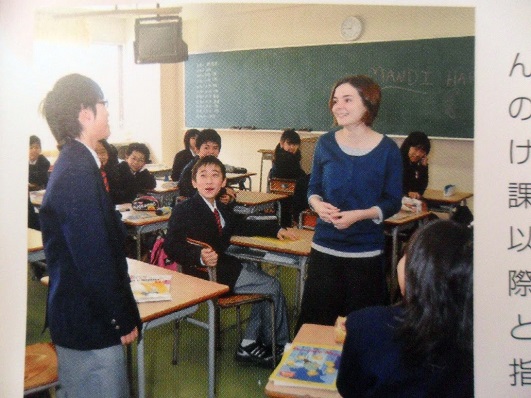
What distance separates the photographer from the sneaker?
2641mm

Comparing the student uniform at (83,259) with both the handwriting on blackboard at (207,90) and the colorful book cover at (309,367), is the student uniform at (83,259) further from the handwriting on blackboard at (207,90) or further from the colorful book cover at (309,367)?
the handwriting on blackboard at (207,90)

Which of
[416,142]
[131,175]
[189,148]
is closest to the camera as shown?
[189,148]

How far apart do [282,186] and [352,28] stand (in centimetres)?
173

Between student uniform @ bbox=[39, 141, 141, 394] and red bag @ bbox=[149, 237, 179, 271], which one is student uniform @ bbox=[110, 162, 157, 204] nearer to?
red bag @ bbox=[149, 237, 179, 271]

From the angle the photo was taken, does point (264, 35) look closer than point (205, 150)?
No

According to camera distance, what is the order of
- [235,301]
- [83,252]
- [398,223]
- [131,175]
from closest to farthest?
[83,252]
[235,301]
[398,223]
[131,175]

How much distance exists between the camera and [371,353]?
1.11 meters

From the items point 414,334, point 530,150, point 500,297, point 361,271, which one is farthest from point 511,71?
point 361,271

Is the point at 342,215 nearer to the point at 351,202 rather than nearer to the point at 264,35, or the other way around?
the point at 351,202

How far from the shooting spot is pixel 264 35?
5266 mm

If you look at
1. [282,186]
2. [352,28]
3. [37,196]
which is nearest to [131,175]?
[282,186]

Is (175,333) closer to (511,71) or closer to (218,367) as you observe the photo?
(218,367)

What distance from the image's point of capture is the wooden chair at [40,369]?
1.59 m

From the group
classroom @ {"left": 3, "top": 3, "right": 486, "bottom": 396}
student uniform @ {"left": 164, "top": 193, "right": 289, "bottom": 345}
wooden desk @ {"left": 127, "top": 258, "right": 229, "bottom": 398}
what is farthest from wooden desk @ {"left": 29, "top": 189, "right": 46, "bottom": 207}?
classroom @ {"left": 3, "top": 3, "right": 486, "bottom": 396}
